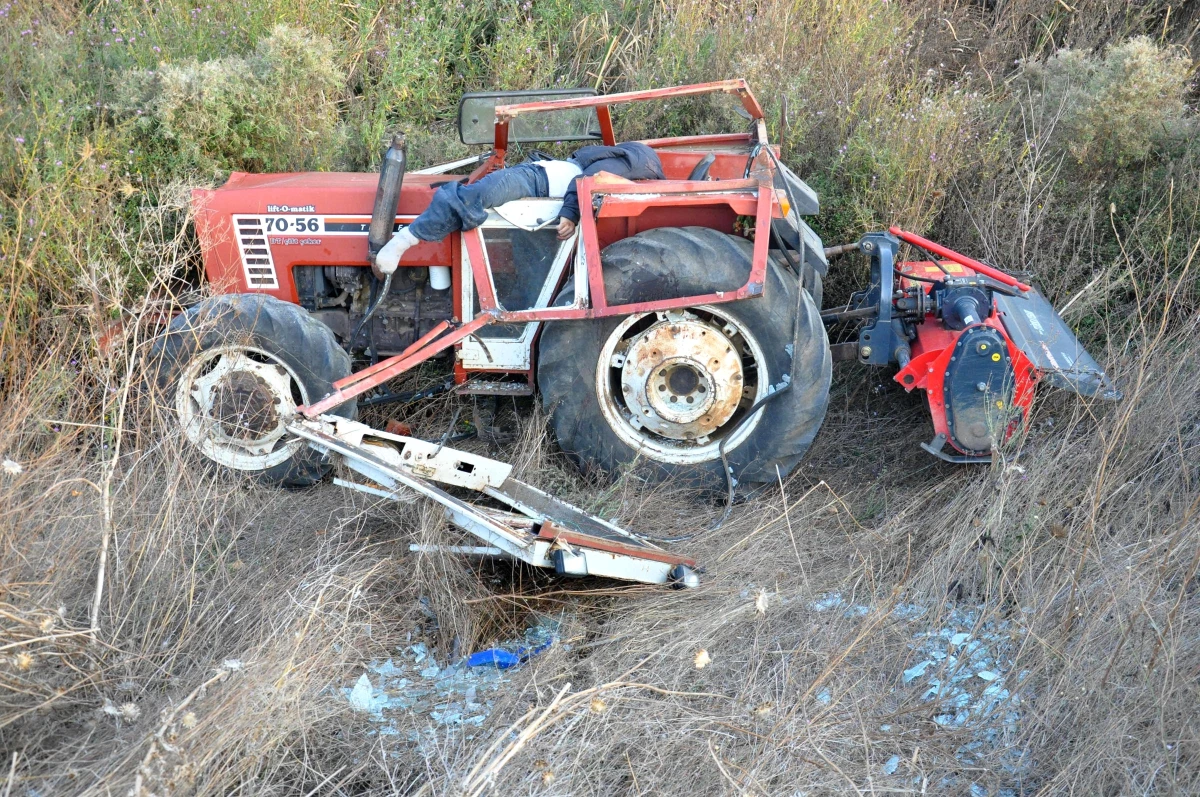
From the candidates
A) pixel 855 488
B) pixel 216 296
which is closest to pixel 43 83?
pixel 216 296

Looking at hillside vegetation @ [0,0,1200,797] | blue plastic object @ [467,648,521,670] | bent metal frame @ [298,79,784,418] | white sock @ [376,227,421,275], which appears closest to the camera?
hillside vegetation @ [0,0,1200,797]

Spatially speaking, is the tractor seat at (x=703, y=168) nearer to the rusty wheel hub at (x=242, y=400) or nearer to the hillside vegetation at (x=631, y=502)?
the hillside vegetation at (x=631, y=502)

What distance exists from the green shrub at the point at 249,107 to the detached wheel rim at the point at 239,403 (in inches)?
65.3

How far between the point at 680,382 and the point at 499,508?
962 mm

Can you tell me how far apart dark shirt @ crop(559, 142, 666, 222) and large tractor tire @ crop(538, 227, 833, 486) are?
17.7 inches

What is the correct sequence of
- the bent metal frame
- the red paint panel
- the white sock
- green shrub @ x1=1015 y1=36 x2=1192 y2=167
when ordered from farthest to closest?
green shrub @ x1=1015 y1=36 x2=1192 y2=167 < the red paint panel < the white sock < the bent metal frame

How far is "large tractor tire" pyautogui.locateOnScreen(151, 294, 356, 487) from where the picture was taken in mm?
4273

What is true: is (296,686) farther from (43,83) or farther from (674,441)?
(43,83)

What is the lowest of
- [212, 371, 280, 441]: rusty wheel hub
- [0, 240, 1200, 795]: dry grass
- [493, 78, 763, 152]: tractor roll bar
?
[0, 240, 1200, 795]: dry grass

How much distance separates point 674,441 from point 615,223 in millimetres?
1011

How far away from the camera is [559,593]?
398cm

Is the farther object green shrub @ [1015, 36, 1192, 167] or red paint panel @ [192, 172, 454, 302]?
green shrub @ [1015, 36, 1192, 167]

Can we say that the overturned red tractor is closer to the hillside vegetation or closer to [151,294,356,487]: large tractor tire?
[151,294,356,487]: large tractor tire

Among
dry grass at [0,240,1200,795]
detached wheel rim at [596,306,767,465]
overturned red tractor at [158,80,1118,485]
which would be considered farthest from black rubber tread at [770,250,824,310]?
dry grass at [0,240,1200,795]
